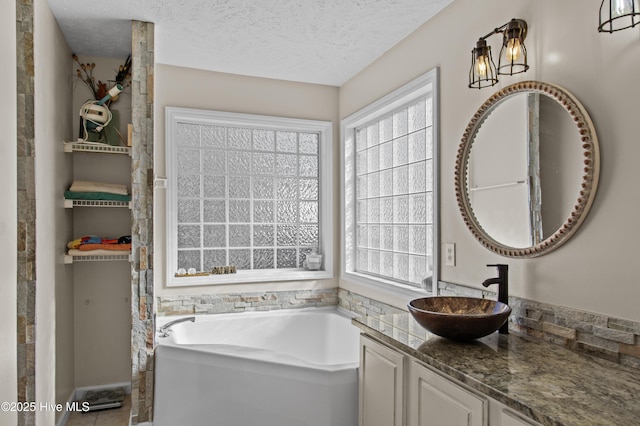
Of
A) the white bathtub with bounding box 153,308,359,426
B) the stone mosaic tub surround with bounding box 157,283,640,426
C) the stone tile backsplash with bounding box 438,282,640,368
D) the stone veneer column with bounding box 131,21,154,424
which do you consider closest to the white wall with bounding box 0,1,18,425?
the stone veneer column with bounding box 131,21,154,424

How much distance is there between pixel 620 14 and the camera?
1485 mm

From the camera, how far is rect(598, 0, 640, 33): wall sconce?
1461 millimetres

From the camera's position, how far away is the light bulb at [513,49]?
1941 mm

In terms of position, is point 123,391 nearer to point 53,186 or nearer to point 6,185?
point 53,186

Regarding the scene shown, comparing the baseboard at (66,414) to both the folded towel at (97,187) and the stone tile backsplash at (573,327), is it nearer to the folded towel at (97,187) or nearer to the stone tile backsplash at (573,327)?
the folded towel at (97,187)

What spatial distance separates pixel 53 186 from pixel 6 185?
765 millimetres

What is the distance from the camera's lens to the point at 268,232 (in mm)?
3936

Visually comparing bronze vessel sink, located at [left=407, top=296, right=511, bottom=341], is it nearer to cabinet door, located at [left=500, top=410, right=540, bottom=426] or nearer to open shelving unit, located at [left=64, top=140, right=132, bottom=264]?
cabinet door, located at [left=500, top=410, right=540, bottom=426]

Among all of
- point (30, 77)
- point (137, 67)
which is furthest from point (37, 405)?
point (137, 67)

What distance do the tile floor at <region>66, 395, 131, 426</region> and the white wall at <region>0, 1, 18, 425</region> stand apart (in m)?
1.03

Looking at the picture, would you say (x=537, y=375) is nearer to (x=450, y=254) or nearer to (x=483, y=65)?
(x=450, y=254)

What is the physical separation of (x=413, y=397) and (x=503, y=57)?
1.58m

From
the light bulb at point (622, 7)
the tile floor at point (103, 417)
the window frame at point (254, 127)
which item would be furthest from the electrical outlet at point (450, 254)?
the tile floor at point (103, 417)

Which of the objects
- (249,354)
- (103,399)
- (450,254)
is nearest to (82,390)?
(103,399)
